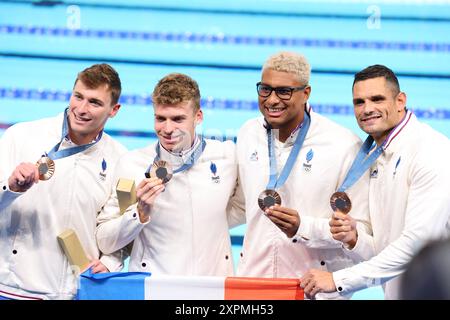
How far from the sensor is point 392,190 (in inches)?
119

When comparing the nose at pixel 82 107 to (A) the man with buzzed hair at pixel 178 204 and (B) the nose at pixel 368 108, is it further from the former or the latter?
(B) the nose at pixel 368 108

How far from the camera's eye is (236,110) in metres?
5.12

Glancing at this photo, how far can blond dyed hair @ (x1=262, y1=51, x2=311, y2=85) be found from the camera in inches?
125

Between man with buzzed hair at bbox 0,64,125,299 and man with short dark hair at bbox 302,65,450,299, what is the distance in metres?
0.95

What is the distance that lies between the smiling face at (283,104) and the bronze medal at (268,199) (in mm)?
332

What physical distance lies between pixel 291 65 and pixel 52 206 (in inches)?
45.3

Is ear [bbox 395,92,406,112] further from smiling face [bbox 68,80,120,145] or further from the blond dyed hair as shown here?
smiling face [bbox 68,80,120,145]

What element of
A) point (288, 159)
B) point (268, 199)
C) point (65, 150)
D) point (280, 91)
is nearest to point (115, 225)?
point (65, 150)

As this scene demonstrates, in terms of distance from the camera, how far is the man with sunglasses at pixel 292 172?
314cm

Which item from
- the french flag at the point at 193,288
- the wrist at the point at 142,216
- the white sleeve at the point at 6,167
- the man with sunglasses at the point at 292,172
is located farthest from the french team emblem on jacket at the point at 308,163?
the white sleeve at the point at 6,167

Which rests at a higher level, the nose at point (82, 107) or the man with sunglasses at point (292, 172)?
the nose at point (82, 107)
